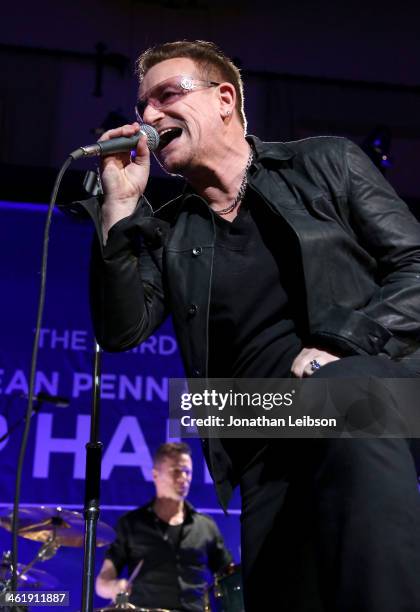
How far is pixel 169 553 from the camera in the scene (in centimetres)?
575

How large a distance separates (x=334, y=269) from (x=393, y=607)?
84cm

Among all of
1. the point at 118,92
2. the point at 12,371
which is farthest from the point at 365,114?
the point at 12,371

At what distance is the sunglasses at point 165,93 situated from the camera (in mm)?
2244

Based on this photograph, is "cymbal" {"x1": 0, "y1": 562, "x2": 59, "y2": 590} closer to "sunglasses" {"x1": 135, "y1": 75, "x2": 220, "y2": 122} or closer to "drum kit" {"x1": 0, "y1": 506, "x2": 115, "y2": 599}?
"drum kit" {"x1": 0, "y1": 506, "x2": 115, "y2": 599}

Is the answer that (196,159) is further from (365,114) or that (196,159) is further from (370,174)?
(365,114)

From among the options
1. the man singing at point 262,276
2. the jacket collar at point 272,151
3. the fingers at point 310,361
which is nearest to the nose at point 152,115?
the man singing at point 262,276

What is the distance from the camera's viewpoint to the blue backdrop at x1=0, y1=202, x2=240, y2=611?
18.6 ft

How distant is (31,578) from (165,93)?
12.8ft

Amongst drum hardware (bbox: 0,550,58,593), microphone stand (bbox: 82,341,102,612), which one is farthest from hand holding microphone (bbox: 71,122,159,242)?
drum hardware (bbox: 0,550,58,593)

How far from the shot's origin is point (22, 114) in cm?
654

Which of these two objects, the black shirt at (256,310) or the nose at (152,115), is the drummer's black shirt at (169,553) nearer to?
the black shirt at (256,310)

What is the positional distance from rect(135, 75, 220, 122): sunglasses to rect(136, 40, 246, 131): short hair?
10cm

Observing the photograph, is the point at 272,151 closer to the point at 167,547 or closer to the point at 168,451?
→ the point at 168,451

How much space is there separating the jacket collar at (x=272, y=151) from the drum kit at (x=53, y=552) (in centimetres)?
324
